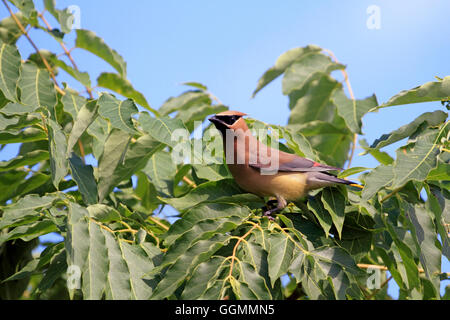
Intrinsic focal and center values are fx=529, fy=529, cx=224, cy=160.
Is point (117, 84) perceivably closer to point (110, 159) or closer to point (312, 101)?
point (110, 159)

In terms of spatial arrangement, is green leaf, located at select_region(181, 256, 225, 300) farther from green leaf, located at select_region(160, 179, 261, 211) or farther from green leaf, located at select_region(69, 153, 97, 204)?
green leaf, located at select_region(69, 153, 97, 204)

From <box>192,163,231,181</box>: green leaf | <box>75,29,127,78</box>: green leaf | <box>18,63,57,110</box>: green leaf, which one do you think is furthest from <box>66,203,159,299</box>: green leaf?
<box>75,29,127,78</box>: green leaf

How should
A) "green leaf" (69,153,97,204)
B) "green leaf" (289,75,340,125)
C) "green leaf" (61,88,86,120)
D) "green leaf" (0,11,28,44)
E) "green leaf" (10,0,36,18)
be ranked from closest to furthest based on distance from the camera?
"green leaf" (69,153,97,204) < "green leaf" (61,88,86,120) < "green leaf" (10,0,36,18) < "green leaf" (0,11,28,44) < "green leaf" (289,75,340,125)

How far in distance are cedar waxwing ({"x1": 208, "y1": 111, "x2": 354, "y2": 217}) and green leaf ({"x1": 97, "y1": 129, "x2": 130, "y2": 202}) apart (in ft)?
2.63

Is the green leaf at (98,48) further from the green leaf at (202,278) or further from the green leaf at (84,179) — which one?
the green leaf at (202,278)

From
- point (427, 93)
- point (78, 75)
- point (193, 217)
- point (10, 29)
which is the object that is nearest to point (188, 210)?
point (193, 217)

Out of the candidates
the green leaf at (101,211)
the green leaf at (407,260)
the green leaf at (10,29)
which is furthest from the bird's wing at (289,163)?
the green leaf at (10,29)

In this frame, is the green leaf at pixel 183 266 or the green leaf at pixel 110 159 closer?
the green leaf at pixel 183 266

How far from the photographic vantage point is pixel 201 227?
A: 3.35 meters

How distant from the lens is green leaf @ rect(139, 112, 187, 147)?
3.84 meters

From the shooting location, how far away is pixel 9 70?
4359 millimetres

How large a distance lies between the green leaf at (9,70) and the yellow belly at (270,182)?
1.83 metres

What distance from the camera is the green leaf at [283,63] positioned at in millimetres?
5844

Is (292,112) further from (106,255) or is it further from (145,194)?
(106,255)
